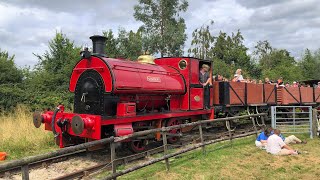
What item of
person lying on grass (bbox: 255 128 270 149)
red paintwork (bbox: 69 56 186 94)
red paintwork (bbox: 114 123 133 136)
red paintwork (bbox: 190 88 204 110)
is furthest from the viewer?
red paintwork (bbox: 190 88 204 110)

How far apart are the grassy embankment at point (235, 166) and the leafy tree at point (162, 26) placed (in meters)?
19.7

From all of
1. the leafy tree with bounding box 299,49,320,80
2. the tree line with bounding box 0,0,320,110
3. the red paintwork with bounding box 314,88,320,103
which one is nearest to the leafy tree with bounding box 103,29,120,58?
the tree line with bounding box 0,0,320,110

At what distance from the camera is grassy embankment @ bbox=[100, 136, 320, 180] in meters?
6.74

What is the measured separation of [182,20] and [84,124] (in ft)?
77.4

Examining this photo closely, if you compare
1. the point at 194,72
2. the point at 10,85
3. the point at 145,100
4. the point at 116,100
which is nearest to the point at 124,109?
the point at 116,100

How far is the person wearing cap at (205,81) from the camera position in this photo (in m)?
11.3

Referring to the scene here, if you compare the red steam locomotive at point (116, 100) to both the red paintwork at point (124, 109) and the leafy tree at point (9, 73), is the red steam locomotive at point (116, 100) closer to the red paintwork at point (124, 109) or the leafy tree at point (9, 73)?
the red paintwork at point (124, 109)

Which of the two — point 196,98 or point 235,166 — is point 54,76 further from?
point 235,166

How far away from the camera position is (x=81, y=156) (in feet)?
28.2

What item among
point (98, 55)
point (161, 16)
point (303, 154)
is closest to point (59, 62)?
point (161, 16)

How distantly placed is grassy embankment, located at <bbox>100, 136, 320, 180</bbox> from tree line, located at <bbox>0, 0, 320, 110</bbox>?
4477 mm

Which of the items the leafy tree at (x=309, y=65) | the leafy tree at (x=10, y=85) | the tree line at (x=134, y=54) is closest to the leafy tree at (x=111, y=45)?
the tree line at (x=134, y=54)

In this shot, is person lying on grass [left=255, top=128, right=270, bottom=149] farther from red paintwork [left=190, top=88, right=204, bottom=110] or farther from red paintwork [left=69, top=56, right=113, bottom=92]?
red paintwork [left=69, top=56, right=113, bottom=92]

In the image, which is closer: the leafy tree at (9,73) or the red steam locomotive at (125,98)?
the red steam locomotive at (125,98)
